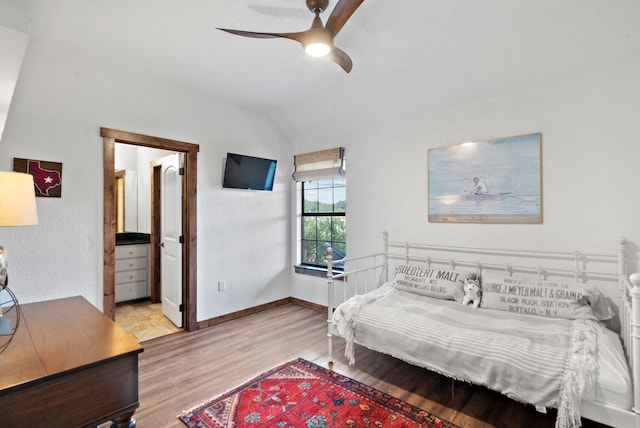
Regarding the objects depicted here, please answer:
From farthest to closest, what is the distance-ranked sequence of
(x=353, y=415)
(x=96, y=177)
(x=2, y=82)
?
(x=96, y=177) < (x=353, y=415) < (x=2, y=82)

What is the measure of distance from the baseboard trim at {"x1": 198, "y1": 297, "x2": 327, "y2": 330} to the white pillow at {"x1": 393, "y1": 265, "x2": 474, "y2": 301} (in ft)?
4.60

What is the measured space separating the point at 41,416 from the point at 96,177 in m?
2.21

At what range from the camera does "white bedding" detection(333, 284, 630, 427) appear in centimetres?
161

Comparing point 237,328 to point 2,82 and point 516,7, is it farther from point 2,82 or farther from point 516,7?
point 516,7

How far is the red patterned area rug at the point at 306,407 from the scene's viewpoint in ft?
6.25

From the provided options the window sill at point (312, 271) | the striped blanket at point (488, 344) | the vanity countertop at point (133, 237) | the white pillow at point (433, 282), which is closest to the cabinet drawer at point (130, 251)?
the vanity countertop at point (133, 237)

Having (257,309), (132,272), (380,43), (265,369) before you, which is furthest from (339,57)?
(132,272)

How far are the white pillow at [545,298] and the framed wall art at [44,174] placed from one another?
11.6ft

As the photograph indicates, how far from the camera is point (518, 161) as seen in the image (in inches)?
106

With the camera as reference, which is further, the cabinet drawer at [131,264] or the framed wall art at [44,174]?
the cabinet drawer at [131,264]

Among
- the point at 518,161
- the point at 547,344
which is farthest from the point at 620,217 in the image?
the point at 547,344

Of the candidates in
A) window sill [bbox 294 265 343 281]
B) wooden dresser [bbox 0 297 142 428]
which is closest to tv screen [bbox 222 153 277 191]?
window sill [bbox 294 265 343 281]

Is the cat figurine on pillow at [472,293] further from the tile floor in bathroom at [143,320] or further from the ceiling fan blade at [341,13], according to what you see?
the tile floor in bathroom at [143,320]

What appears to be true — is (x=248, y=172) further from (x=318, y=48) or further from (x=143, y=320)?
(x=318, y=48)
